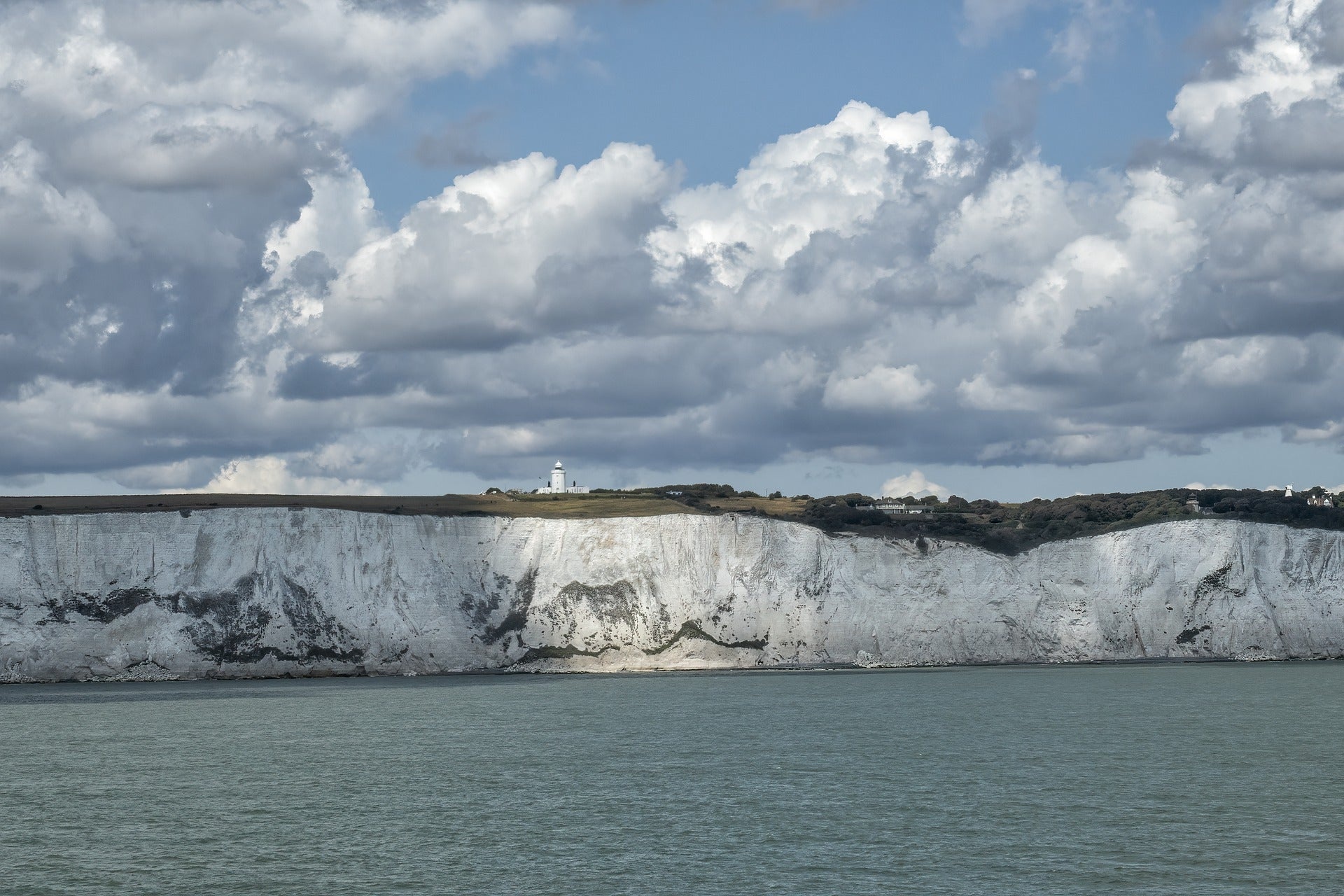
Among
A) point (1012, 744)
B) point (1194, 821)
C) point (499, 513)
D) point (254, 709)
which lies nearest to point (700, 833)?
point (1194, 821)

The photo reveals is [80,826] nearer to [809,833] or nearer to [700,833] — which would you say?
[700,833]

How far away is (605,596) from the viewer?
103125mm

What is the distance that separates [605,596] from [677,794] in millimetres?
60108

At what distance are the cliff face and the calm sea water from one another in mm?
19233

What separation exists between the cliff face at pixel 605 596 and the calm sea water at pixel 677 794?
757 inches

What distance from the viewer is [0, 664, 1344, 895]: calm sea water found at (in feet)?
105

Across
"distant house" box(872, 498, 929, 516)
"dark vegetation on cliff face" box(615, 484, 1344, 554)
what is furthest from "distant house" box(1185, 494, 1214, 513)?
"distant house" box(872, 498, 929, 516)

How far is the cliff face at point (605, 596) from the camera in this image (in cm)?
9506

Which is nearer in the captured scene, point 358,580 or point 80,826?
point 80,826

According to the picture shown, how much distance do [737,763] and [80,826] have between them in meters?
21.2

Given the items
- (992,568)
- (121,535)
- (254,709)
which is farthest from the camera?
(992,568)

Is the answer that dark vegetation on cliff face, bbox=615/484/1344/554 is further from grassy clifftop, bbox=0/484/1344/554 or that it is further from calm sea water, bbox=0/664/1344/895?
calm sea water, bbox=0/664/1344/895

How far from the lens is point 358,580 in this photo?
10031cm

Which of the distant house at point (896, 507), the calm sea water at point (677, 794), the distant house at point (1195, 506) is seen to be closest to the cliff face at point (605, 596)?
the distant house at point (1195, 506)
